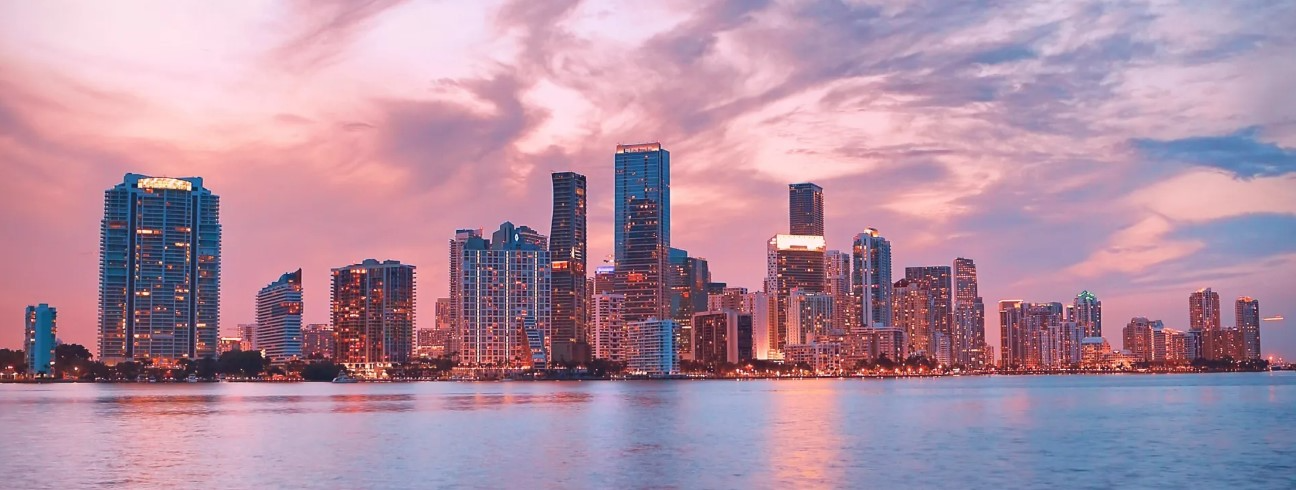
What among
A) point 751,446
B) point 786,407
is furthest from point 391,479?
point 786,407

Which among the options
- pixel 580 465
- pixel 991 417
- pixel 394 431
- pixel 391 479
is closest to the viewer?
pixel 391 479

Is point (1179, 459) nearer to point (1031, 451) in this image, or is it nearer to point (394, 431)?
point (1031, 451)

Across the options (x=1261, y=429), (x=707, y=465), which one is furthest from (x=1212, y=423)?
(x=707, y=465)

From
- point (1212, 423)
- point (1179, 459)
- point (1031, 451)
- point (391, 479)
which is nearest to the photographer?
point (391, 479)

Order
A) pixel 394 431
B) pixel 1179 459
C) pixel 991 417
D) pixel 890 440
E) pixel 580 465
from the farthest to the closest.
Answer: pixel 991 417
pixel 394 431
pixel 890 440
pixel 1179 459
pixel 580 465

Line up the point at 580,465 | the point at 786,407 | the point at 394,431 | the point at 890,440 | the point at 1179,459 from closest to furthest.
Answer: the point at 580,465, the point at 1179,459, the point at 890,440, the point at 394,431, the point at 786,407

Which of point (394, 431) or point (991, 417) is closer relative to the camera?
point (394, 431)

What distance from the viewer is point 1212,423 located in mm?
97688

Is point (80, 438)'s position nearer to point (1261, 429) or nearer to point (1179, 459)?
point (1179, 459)

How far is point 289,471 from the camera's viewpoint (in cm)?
5847

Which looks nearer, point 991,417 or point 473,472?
point 473,472

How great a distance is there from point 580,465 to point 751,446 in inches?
586

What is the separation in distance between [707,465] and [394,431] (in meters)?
32.6

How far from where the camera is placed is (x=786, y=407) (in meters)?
132
